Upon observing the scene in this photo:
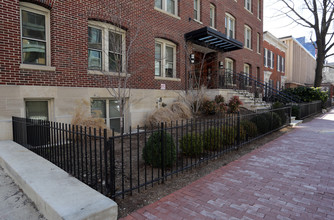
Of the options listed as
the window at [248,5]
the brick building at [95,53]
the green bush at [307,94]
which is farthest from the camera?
the window at [248,5]

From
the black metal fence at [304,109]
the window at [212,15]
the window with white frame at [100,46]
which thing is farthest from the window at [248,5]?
the window with white frame at [100,46]

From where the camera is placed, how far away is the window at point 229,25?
14.5m

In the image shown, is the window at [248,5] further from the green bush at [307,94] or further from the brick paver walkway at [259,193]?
the brick paver walkway at [259,193]

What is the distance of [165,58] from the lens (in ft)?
32.8

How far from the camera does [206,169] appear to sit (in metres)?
4.35

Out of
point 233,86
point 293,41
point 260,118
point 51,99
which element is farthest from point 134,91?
point 293,41

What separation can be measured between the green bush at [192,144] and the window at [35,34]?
15.9 ft

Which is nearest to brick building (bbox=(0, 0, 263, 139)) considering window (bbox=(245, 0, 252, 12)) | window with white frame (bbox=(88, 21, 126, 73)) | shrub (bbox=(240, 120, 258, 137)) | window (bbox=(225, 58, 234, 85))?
window with white frame (bbox=(88, 21, 126, 73))

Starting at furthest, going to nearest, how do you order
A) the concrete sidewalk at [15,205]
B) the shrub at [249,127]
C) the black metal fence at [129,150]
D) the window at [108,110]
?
1. the window at [108,110]
2. the shrub at [249,127]
3. the black metal fence at [129,150]
4. the concrete sidewalk at [15,205]

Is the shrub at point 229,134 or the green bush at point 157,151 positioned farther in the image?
the shrub at point 229,134

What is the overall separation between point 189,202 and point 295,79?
3884 centimetres

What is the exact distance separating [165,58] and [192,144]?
6.27 meters

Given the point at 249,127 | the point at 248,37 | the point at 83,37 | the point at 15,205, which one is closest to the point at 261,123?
the point at 249,127

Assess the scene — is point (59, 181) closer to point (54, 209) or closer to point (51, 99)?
point (54, 209)
